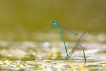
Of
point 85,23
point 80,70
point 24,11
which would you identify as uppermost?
point 24,11

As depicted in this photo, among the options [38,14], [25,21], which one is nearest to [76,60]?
[25,21]

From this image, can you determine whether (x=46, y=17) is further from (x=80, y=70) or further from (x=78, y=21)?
(x=80, y=70)

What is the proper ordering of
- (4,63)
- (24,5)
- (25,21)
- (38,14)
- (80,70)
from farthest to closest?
(24,5), (38,14), (25,21), (4,63), (80,70)

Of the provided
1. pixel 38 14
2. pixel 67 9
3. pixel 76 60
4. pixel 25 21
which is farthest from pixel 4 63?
pixel 67 9

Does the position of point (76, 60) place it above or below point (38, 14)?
below

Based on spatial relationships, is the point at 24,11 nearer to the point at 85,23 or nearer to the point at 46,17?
the point at 46,17

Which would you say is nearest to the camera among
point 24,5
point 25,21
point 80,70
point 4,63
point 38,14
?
point 80,70

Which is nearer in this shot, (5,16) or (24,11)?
(5,16)
